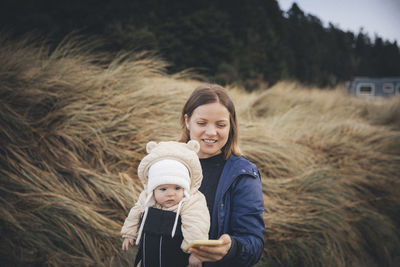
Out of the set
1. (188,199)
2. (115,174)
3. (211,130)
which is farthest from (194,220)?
(115,174)

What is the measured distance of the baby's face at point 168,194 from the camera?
3.47 ft

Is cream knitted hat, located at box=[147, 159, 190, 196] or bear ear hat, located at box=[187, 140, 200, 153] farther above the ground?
bear ear hat, located at box=[187, 140, 200, 153]

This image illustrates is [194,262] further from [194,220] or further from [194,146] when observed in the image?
[194,146]

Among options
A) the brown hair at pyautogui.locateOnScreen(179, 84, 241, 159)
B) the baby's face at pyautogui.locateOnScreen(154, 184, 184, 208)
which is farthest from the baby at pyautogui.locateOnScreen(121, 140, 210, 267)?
the brown hair at pyautogui.locateOnScreen(179, 84, 241, 159)

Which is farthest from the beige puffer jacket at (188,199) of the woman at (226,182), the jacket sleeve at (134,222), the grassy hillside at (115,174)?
the grassy hillside at (115,174)

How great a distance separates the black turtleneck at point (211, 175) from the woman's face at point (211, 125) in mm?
87

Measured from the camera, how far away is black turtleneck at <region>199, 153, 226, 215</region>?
51.4 inches

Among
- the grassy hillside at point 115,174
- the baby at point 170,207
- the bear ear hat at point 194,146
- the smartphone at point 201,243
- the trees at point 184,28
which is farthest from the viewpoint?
the trees at point 184,28

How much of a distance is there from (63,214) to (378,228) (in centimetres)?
332

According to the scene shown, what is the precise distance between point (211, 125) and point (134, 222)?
62 cm

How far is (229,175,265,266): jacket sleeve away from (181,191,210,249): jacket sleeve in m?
0.18

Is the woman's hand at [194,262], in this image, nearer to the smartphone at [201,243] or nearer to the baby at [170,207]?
the baby at [170,207]

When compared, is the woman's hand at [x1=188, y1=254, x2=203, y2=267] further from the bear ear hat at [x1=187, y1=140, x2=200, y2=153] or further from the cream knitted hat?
the bear ear hat at [x1=187, y1=140, x2=200, y2=153]

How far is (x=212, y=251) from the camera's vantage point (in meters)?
0.97
